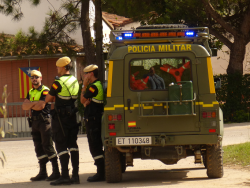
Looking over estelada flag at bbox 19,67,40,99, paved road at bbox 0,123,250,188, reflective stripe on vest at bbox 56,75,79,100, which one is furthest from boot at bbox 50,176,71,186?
estelada flag at bbox 19,67,40,99

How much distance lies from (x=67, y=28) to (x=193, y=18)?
5503mm

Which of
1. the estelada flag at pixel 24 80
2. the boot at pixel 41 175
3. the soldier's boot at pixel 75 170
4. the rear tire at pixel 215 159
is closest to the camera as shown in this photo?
the rear tire at pixel 215 159

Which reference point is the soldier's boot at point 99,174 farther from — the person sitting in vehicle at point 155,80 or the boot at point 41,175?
the person sitting in vehicle at point 155,80

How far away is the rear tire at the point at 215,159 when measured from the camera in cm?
643

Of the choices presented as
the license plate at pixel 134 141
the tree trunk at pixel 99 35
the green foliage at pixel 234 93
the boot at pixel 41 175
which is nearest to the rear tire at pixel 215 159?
the license plate at pixel 134 141

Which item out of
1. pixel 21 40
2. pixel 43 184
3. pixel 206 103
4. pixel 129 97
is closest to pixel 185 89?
pixel 206 103

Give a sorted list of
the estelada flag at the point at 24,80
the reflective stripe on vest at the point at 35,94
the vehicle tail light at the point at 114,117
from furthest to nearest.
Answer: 1. the estelada flag at the point at 24,80
2. the reflective stripe on vest at the point at 35,94
3. the vehicle tail light at the point at 114,117

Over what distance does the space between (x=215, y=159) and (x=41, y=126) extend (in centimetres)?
286

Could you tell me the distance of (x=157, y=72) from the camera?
21.0 feet

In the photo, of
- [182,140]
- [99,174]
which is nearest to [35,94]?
[99,174]

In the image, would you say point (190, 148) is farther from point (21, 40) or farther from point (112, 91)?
point (21, 40)

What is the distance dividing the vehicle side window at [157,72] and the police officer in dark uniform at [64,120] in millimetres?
1093

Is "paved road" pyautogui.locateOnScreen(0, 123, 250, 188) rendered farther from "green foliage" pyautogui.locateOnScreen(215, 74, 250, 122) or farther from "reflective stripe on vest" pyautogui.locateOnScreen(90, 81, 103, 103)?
"green foliage" pyautogui.locateOnScreen(215, 74, 250, 122)

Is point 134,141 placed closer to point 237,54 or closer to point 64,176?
point 64,176
